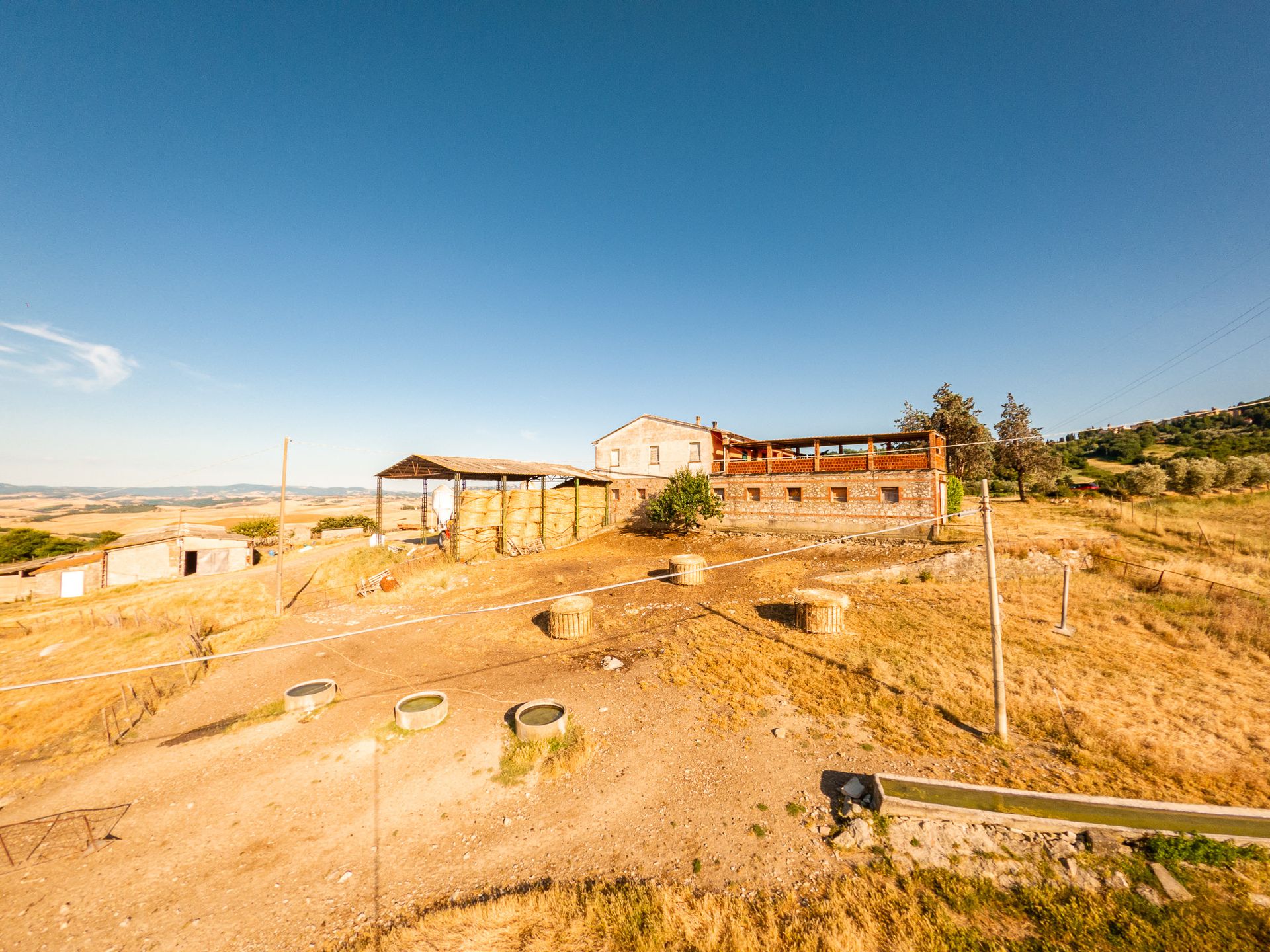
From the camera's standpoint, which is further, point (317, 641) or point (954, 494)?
point (954, 494)

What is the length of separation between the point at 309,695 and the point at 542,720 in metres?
6.70

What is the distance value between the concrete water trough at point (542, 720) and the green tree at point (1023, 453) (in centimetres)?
4406

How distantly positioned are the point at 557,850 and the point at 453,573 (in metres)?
18.4

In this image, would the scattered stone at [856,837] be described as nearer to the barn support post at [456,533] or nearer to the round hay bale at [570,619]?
the round hay bale at [570,619]

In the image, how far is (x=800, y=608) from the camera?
1537cm

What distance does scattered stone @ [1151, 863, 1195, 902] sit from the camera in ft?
19.0

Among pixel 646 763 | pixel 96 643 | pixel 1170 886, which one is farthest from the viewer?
pixel 96 643

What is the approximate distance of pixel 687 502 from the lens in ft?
94.0

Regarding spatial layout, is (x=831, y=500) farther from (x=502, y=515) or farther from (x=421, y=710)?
(x=421, y=710)

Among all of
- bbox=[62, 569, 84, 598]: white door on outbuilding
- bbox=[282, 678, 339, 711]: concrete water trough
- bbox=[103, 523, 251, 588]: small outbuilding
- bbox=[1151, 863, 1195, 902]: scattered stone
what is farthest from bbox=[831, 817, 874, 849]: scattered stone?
bbox=[62, 569, 84, 598]: white door on outbuilding

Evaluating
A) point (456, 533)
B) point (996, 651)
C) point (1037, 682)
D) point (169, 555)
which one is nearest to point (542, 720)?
point (996, 651)

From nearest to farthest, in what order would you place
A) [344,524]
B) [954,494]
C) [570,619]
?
[570,619]
[954,494]
[344,524]

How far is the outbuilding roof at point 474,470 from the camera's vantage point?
2612cm

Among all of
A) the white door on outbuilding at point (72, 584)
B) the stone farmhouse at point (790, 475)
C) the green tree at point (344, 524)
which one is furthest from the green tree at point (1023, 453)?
the white door on outbuilding at point (72, 584)
